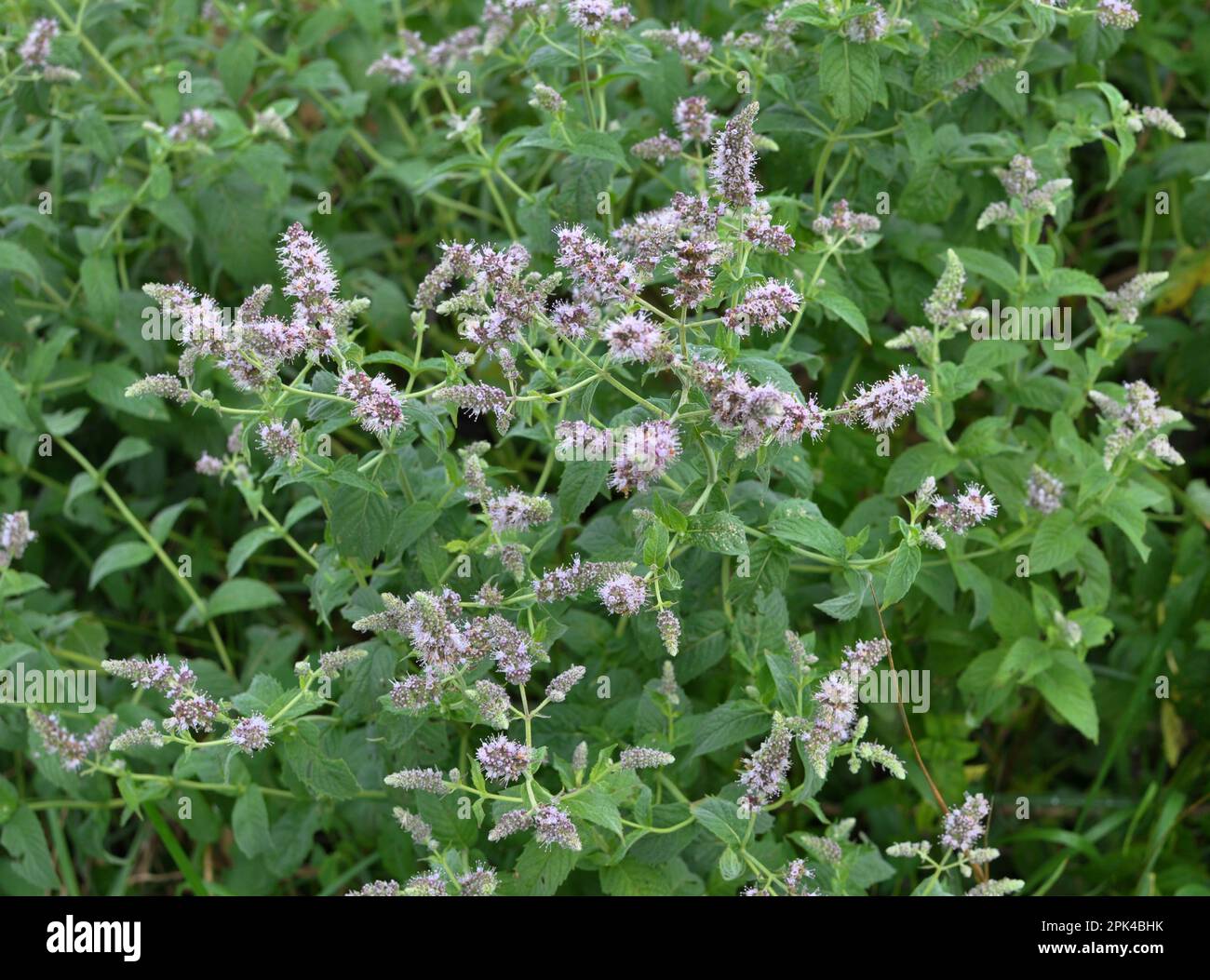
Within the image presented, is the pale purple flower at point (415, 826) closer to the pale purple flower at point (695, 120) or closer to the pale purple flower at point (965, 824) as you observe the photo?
the pale purple flower at point (965, 824)

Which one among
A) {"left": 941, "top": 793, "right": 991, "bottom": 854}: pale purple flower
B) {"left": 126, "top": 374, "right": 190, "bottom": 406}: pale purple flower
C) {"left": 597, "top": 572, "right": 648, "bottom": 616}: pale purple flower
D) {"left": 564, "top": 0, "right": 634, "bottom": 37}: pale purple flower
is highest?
{"left": 564, "top": 0, "right": 634, "bottom": 37}: pale purple flower

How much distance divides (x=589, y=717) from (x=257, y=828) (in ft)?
2.64

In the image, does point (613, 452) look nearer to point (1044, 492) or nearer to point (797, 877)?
point (797, 877)

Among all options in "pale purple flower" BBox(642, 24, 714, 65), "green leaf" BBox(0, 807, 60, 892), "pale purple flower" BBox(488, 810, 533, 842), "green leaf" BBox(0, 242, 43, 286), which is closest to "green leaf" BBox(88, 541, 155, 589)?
"green leaf" BBox(0, 807, 60, 892)

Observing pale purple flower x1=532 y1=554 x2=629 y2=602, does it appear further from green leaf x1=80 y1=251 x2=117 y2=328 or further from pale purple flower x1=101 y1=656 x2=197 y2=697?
green leaf x1=80 y1=251 x2=117 y2=328

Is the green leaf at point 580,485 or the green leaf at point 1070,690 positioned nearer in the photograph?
the green leaf at point 580,485

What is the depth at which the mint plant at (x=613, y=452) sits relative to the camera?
2346mm

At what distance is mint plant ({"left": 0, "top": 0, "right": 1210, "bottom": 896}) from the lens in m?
2.35

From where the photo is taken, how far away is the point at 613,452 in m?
2.18

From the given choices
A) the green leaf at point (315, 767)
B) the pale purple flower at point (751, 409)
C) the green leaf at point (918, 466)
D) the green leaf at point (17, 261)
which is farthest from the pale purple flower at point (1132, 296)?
the green leaf at point (17, 261)

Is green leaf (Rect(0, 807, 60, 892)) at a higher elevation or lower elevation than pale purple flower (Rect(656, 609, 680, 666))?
lower

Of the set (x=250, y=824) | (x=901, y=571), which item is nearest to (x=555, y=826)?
(x=901, y=571)

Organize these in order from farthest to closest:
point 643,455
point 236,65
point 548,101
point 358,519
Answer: point 236,65, point 548,101, point 358,519, point 643,455

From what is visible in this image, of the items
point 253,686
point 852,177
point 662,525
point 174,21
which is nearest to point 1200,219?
point 852,177
